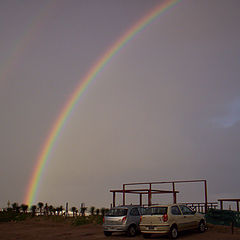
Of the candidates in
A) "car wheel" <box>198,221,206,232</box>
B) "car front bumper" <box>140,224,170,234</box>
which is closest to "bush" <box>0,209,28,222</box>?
"car front bumper" <box>140,224,170,234</box>

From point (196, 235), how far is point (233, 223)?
3124 millimetres

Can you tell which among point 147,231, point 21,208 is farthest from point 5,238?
point 21,208

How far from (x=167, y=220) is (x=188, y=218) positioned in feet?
5.89

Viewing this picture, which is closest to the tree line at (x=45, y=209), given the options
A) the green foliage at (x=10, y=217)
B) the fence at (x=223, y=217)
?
the green foliage at (x=10, y=217)

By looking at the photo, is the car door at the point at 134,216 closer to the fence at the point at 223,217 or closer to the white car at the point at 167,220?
the white car at the point at 167,220

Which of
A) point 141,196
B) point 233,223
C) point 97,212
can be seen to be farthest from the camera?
point 97,212

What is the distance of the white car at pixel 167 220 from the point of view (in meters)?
15.9

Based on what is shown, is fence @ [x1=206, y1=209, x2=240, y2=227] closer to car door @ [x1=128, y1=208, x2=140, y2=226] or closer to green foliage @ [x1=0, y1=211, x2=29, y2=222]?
car door @ [x1=128, y1=208, x2=140, y2=226]

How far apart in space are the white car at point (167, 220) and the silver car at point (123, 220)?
41.5 inches

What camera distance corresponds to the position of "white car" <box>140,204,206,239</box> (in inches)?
624

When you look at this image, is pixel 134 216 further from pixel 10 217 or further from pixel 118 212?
pixel 10 217

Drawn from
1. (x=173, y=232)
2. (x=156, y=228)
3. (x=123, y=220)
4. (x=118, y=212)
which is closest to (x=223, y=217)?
(x=173, y=232)

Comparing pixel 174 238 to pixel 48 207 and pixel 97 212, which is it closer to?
pixel 97 212

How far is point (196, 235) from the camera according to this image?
17.1 metres
